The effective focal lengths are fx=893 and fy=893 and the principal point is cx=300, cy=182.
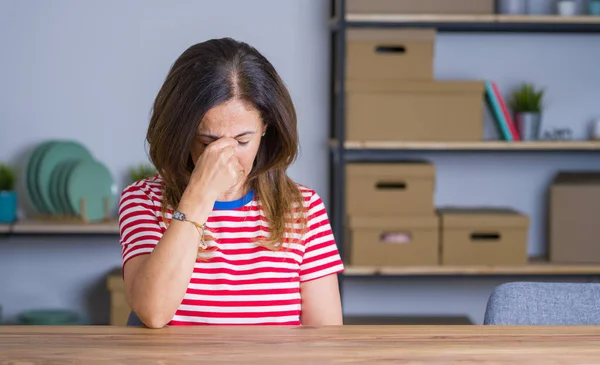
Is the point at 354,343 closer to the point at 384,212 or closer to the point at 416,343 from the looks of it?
the point at 416,343

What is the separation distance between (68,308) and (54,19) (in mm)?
1174

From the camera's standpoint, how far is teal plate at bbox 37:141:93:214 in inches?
136

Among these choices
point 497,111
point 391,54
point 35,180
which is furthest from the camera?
point 35,180

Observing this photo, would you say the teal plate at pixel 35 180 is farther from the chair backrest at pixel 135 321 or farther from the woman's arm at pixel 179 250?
the woman's arm at pixel 179 250

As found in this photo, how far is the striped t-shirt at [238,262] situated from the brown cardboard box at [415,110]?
1553mm

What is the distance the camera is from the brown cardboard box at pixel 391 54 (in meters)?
3.28

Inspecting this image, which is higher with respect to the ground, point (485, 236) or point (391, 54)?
point (391, 54)

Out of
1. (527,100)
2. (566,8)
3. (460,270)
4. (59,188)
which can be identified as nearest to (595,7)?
(566,8)

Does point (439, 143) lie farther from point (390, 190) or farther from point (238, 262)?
point (238, 262)

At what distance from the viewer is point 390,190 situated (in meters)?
3.31

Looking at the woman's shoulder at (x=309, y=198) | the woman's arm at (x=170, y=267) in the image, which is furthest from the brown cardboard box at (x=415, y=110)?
the woman's arm at (x=170, y=267)

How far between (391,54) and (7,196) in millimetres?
1554

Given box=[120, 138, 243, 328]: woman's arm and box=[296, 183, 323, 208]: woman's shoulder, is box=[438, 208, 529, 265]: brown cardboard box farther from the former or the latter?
box=[120, 138, 243, 328]: woman's arm

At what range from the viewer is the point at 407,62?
3.28 m
